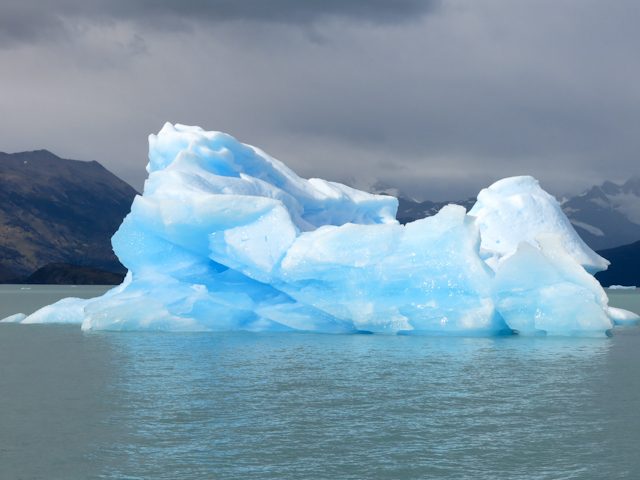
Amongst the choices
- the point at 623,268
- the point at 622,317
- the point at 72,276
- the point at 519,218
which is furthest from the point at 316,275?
the point at 623,268

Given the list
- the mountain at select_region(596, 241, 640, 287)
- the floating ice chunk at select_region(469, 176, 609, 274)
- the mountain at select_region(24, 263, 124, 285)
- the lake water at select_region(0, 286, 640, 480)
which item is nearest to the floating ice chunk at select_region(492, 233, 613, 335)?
the lake water at select_region(0, 286, 640, 480)

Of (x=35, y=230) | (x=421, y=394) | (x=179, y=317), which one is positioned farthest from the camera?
(x=35, y=230)

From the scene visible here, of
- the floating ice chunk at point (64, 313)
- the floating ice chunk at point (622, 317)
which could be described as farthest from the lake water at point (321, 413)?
the floating ice chunk at point (622, 317)

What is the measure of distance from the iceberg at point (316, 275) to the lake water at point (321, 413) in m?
2.04

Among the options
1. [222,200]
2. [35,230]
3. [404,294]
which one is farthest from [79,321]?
[35,230]

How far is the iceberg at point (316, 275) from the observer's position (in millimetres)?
16328

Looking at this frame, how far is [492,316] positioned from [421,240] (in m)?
2.69

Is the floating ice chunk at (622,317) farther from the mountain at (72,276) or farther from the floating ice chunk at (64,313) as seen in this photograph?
the mountain at (72,276)

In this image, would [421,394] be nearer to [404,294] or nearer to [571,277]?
[404,294]

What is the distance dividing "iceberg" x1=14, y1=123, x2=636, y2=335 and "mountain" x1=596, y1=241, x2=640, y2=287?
165758 millimetres

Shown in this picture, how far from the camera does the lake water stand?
20.3ft

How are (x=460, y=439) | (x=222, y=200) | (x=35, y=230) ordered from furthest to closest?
(x=35, y=230) < (x=222, y=200) < (x=460, y=439)

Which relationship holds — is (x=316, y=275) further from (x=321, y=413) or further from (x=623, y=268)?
(x=623, y=268)

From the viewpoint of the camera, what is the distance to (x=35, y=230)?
649ft
